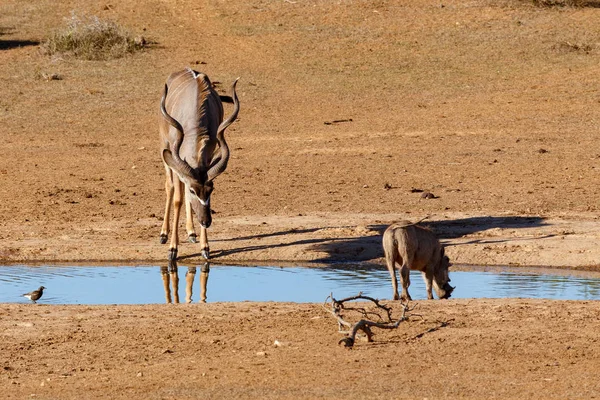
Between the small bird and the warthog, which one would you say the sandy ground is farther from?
the warthog

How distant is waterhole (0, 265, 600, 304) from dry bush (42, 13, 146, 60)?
14570 mm

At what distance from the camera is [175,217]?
13.7 m

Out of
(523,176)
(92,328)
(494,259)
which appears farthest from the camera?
(523,176)

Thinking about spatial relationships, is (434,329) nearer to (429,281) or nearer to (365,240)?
(429,281)

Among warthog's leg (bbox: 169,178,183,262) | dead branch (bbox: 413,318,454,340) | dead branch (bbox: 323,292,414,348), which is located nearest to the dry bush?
warthog's leg (bbox: 169,178,183,262)

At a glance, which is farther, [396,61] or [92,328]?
[396,61]

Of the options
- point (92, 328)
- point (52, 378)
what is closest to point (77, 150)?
point (92, 328)

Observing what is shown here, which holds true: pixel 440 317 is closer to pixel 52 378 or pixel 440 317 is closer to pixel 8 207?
pixel 52 378

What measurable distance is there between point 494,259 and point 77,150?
9513 mm

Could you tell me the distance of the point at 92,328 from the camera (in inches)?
383

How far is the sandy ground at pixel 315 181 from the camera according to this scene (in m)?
8.66

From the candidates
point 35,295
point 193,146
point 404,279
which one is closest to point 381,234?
point 193,146

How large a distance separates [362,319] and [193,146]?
4.65 meters

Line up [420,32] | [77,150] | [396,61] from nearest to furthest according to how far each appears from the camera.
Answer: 1. [77,150]
2. [396,61]
3. [420,32]
